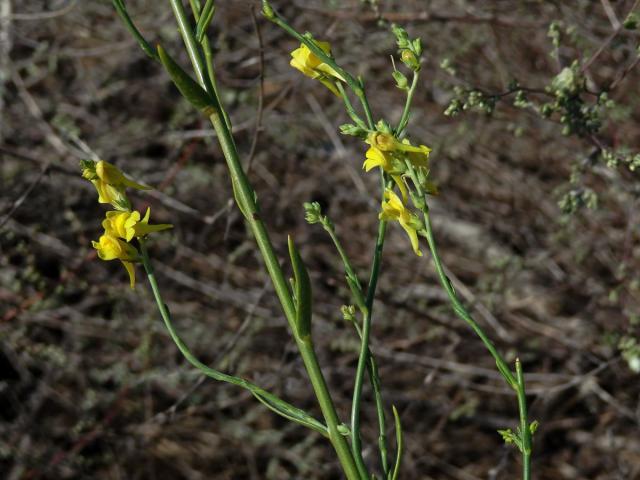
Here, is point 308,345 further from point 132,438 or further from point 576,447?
point 576,447

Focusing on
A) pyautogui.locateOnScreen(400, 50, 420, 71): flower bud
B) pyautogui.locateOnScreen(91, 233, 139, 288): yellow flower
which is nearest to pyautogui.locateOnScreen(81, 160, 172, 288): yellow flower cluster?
pyautogui.locateOnScreen(91, 233, 139, 288): yellow flower

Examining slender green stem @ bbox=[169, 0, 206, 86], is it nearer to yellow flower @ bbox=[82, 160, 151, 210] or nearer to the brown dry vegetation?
yellow flower @ bbox=[82, 160, 151, 210]

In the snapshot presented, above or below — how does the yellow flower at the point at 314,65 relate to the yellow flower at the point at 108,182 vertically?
above

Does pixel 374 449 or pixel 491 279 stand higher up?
pixel 491 279

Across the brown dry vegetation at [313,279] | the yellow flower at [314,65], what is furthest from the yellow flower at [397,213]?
the brown dry vegetation at [313,279]

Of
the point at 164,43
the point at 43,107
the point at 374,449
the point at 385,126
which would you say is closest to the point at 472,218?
the point at 374,449

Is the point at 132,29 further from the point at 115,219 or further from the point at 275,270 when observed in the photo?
the point at 275,270

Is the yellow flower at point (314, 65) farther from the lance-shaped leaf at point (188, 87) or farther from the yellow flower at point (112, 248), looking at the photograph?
the yellow flower at point (112, 248)
